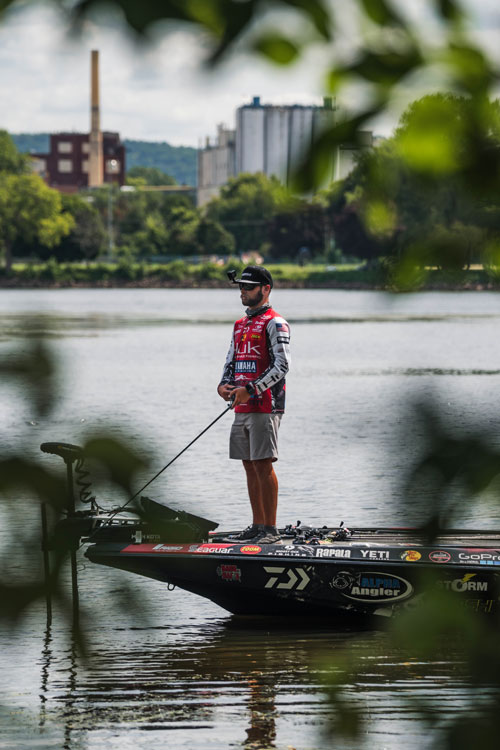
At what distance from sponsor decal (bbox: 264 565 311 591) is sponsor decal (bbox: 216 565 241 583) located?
0.20 meters

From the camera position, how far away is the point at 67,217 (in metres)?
125

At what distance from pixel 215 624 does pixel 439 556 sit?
814cm

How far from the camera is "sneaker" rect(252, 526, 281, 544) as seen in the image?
29.3 feet

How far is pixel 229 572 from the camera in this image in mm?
8922

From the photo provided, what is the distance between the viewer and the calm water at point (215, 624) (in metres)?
1.48

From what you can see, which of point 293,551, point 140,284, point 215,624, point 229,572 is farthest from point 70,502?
point 140,284

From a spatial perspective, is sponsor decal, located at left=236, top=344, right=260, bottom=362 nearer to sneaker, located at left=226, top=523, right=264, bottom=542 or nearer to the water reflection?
sneaker, located at left=226, top=523, right=264, bottom=542

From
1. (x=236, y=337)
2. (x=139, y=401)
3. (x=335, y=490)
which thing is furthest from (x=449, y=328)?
(x=236, y=337)

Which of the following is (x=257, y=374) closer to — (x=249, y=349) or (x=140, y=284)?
(x=249, y=349)

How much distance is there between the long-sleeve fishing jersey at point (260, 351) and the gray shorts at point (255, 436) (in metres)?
0.23

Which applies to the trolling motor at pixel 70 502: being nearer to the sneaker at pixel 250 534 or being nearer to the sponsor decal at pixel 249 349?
the sponsor decal at pixel 249 349

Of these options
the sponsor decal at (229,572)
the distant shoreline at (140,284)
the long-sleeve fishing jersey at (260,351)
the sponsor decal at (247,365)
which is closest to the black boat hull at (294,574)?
the sponsor decal at (229,572)

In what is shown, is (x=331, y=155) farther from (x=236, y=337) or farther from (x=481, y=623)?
(x=236, y=337)

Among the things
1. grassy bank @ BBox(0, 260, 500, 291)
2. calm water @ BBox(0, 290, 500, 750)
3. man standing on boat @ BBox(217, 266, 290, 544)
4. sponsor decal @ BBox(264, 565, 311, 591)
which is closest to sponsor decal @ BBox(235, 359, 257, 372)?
man standing on boat @ BBox(217, 266, 290, 544)
